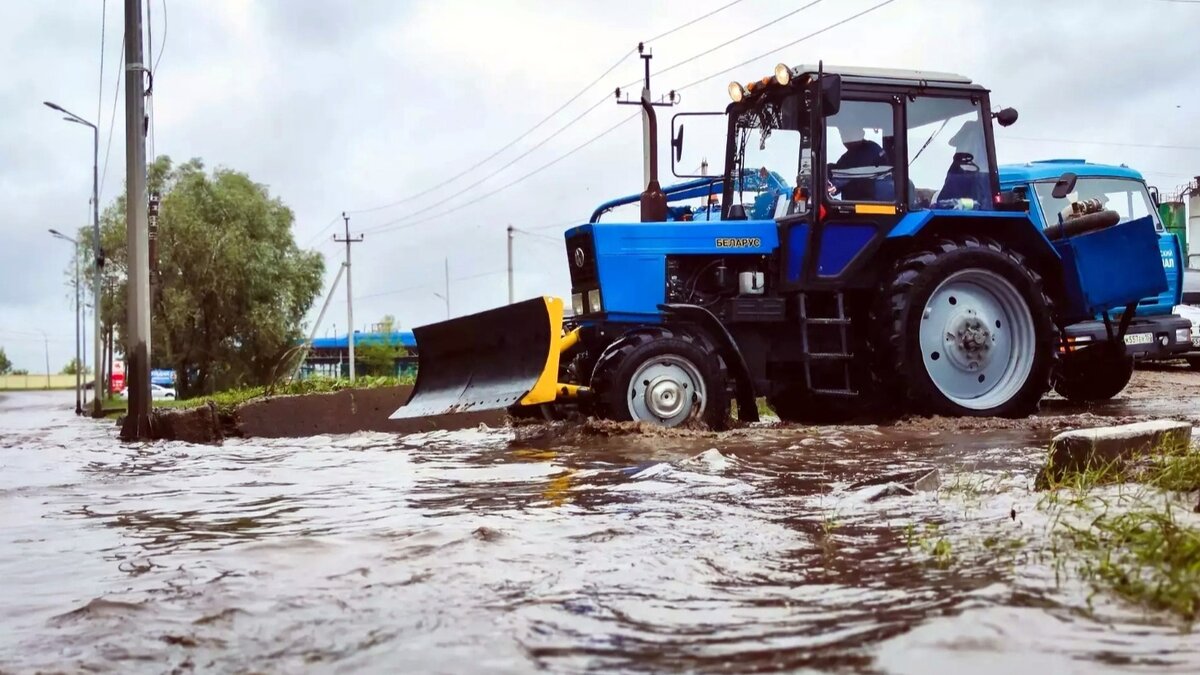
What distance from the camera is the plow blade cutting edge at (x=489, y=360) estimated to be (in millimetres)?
8805

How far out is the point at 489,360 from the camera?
9.65m

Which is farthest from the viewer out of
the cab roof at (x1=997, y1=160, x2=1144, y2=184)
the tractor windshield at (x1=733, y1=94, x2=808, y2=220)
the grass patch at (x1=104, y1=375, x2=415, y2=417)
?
the cab roof at (x1=997, y1=160, x2=1144, y2=184)

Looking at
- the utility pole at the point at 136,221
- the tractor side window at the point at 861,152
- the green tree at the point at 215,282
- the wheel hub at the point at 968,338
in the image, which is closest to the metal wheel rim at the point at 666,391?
the tractor side window at the point at 861,152

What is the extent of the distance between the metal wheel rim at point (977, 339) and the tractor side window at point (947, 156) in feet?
2.22

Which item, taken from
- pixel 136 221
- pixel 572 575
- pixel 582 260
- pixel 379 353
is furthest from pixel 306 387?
pixel 379 353

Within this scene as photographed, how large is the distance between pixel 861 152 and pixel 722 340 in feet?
6.30

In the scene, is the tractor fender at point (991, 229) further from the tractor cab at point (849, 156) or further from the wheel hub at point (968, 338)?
the wheel hub at point (968, 338)

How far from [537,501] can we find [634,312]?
4.07 meters

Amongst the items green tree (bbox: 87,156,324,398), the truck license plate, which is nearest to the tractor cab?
the truck license plate

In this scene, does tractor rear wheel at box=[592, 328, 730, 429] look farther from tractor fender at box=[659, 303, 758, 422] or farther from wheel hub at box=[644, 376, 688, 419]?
tractor fender at box=[659, 303, 758, 422]

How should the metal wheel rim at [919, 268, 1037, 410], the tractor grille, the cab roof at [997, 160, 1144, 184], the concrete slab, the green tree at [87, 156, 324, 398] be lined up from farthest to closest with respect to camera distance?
the green tree at [87, 156, 324, 398], the cab roof at [997, 160, 1144, 184], the metal wheel rim at [919, 268, 1037, 410], the tractor grille, the concrete slab

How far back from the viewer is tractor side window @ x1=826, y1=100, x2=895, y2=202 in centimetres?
945

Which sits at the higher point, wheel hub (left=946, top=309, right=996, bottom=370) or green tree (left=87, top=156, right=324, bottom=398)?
green tree (left=87, top=156, right=324, bottom=398)

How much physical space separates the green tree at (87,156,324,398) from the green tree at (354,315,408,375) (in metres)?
15.9
